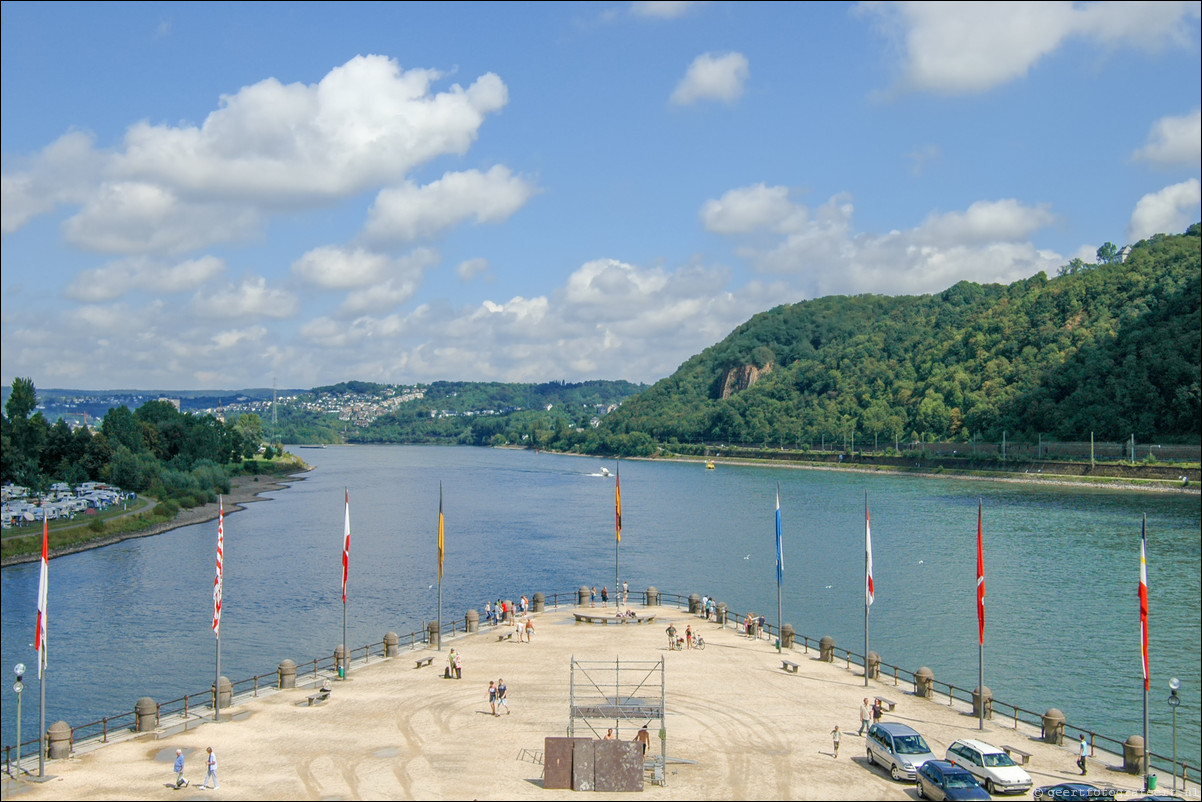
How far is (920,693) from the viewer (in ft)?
123

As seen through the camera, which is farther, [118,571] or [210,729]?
[118,571]

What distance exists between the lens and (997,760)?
27.2 metres

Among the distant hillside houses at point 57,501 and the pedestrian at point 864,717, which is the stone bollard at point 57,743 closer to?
the pedestrian at point 864,717

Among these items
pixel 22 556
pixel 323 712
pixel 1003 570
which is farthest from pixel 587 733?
pixel 22 556

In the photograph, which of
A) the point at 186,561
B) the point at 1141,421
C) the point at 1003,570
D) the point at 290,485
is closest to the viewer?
the point at 1003,570

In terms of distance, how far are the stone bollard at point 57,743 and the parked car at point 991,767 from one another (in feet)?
84.4

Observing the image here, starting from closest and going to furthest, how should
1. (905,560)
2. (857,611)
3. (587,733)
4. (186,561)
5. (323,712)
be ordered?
(587,733) → (323,712) → (857,611) → (905,560) → (186,561)

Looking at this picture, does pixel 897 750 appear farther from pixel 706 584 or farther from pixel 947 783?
pixel 706 584

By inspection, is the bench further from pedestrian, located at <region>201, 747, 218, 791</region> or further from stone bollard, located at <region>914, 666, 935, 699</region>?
pedestrian, located at <region>201, 747, 218, 791</region>

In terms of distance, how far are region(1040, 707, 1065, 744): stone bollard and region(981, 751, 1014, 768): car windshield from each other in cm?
607

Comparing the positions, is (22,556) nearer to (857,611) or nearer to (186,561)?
(186,561)

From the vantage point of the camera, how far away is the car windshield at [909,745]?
28.0 metres

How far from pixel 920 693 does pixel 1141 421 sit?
142m

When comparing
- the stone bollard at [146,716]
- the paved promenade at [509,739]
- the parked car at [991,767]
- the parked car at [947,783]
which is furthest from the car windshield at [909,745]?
the stone bollard at [146,716]
